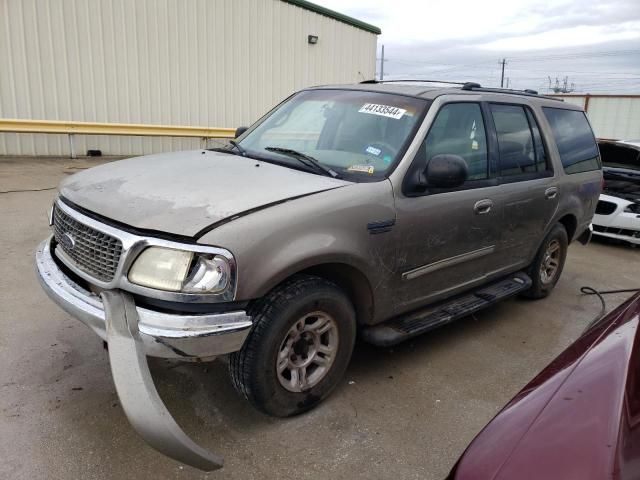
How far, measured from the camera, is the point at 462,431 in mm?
3014

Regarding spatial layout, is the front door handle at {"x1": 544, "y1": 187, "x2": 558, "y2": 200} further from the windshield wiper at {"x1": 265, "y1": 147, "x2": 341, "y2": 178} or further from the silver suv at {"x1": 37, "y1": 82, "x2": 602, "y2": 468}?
the windshield wiper at {"x1": 265, "y1": 147, "x2": 341, "y2": 178}

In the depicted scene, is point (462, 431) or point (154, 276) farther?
point (462, 431)

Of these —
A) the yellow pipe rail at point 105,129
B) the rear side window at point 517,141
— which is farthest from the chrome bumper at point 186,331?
the yellow pipe rail at point 105,129

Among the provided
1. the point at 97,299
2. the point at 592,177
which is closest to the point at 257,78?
the point at 592,177

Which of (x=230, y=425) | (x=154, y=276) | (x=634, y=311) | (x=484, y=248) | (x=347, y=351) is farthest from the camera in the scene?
(x=484, y=248)

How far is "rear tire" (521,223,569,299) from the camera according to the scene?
4910mm

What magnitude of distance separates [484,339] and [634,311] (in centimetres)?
217

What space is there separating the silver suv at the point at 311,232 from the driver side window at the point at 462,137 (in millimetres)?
14

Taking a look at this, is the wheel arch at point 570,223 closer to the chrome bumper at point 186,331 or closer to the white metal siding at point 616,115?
the chrome bumper at point 186,331

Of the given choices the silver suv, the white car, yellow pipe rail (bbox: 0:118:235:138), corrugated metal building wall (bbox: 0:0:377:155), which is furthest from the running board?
corrugated metal building wall (bbox: 0:0:377:155)

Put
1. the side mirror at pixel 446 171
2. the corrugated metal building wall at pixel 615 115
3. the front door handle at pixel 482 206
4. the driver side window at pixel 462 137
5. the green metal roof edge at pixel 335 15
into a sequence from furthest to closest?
the corrugated metal building wall at pixel 615 115
the green metal roof edge at pixel 335 15
the front door handle at pixel 482 206
the driver side window at pixel 462 137
the side mirror at pixel 446 171

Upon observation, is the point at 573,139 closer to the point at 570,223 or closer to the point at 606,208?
the point at 570,223

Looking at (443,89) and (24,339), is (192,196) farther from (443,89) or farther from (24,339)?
(443,89)

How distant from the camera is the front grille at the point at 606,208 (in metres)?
7.68
